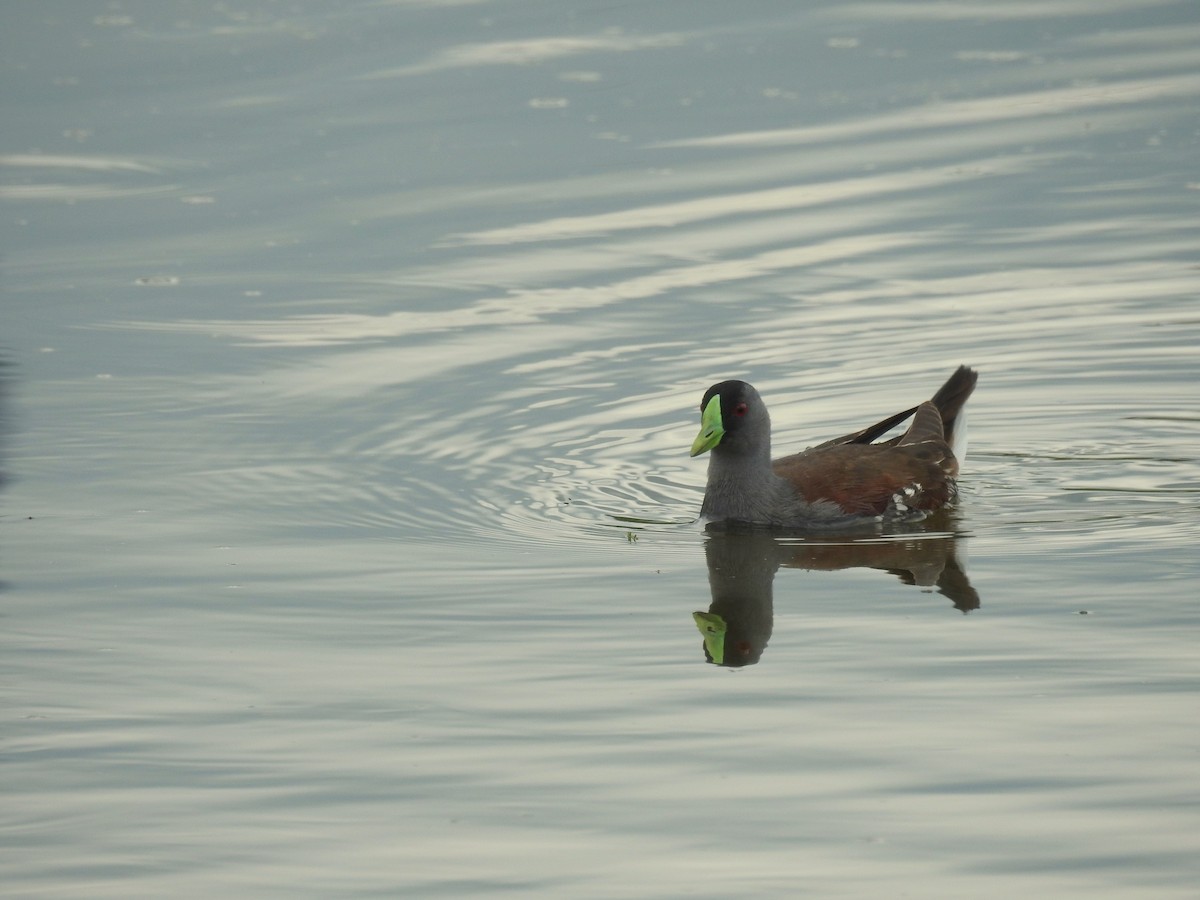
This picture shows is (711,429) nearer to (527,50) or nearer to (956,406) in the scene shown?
(956,406)

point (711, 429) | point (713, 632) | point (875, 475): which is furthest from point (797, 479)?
point (713, 632)

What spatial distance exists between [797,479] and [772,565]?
0.92 m

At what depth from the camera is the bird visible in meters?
10.2

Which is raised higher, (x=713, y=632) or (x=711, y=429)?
(x=711, y=429)

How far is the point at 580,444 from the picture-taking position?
1158cm

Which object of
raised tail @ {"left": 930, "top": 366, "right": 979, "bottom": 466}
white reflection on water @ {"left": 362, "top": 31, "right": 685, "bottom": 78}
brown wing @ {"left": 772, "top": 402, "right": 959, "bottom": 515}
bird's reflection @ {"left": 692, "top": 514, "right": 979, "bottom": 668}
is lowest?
bird's reflection @ {"left": 692, "top": 514, "right": 979, "bottom": 668}

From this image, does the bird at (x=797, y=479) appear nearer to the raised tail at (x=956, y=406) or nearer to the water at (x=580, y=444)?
the water at (x=580, y=444)

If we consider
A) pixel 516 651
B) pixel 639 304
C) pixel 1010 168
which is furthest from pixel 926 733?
pixel 1010 168

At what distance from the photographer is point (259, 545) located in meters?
9.80

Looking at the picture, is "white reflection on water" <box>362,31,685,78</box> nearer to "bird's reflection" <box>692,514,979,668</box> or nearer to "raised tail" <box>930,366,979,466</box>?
"raised tail" <box>930,366,979,466</box>

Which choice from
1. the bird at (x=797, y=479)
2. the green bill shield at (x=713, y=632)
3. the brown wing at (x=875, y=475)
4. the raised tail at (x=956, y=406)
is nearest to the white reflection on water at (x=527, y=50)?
the raised tail at (x=956, y=406)

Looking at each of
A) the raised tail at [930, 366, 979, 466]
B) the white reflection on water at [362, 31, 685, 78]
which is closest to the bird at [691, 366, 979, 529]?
the raised tail at [930, 366, 979, 466]

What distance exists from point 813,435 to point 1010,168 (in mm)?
5677

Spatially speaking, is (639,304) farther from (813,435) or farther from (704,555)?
(704,555)
